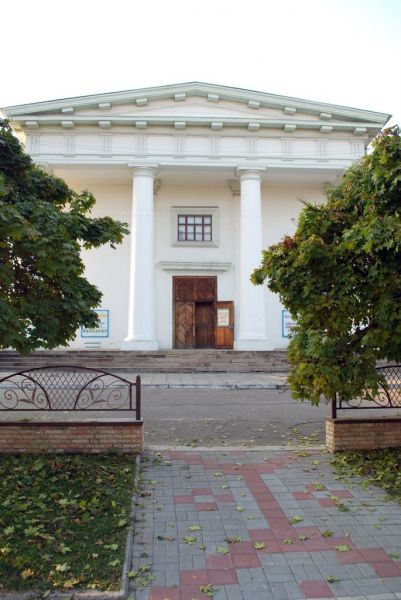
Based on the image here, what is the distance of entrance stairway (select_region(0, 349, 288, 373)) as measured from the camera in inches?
727

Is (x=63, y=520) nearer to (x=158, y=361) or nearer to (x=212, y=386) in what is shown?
(x=212, y=386)

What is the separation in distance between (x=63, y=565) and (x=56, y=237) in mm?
2835

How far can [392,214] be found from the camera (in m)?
5.30

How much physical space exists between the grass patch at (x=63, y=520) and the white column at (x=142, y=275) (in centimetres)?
1426

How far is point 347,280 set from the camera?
541 centimetres

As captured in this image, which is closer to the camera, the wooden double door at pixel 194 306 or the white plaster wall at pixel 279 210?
the wooden double door at pixel 194 306

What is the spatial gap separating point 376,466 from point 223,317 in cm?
1676

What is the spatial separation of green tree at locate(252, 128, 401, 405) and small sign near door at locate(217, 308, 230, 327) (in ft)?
54.6

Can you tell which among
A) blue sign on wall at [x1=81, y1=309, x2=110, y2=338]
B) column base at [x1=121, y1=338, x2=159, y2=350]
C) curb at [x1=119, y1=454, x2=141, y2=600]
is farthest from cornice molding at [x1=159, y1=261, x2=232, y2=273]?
curb at [x1=119, y1=454, x2=141, y2=600]

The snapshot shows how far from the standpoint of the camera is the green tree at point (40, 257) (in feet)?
15.9

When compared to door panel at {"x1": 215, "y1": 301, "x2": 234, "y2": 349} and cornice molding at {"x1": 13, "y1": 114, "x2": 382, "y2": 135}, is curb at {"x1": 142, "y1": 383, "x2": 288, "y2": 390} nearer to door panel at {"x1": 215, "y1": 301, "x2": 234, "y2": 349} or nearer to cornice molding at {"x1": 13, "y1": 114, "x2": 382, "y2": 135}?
door panel at {"x1": 215, "y1": 301, "x2": 234, "y2": 349}

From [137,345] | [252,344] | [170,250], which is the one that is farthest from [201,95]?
[137,345]

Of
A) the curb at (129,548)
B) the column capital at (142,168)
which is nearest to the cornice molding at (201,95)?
the column capital at (142,168)

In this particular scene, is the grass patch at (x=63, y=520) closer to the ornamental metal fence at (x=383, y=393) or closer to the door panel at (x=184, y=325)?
the ornamental metal fence at (x=383, y=393)
